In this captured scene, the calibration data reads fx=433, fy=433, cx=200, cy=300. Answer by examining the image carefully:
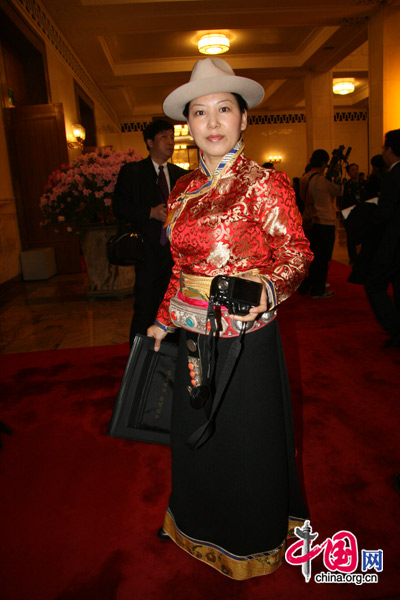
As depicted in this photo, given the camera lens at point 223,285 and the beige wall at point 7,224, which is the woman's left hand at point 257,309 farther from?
the beige wall at point 7,224

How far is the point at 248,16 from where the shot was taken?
795cm

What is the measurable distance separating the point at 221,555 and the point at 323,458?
89 centimetres

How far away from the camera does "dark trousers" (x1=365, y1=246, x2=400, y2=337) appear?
340cm

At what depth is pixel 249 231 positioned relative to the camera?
1263 mm

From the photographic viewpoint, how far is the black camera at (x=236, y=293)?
1073 mm

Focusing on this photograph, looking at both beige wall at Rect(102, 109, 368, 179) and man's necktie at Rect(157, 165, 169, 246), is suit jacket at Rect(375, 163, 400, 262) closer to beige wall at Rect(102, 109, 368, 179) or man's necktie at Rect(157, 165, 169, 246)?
man's necktie at Rect(157, 165, 169, 246)

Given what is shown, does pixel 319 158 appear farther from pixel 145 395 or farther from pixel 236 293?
pixel 236 293

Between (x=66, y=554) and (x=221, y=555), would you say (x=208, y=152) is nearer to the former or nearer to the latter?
(x=221, y=555)

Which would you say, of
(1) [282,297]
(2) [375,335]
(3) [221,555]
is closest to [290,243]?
(1) [282,297]

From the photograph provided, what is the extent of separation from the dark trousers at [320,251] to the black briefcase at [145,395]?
12.6 ft

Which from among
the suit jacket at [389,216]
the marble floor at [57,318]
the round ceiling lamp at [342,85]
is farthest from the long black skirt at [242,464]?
the round ceiling lamp at [342,85]

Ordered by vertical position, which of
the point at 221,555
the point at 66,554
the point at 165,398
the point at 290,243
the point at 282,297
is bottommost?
the point at 66,554

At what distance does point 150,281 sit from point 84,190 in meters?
2.75

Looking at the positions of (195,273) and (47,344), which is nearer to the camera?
(195,273)
